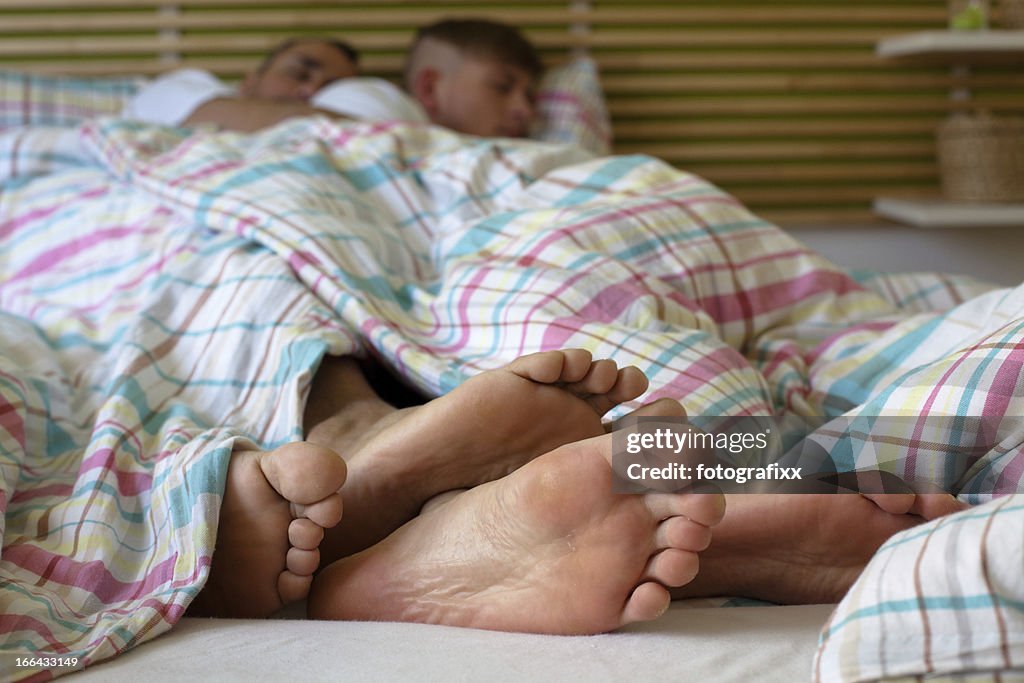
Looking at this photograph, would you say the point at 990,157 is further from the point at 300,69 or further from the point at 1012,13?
the point at 300,69

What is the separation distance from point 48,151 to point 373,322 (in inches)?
33.4

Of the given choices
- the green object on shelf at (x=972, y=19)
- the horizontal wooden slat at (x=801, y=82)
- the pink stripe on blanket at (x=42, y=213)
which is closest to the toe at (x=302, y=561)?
the pink stripe on blanket at (x=42, y=213)

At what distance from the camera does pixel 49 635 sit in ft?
2.39

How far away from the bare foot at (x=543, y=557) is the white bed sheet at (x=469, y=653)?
21 mm

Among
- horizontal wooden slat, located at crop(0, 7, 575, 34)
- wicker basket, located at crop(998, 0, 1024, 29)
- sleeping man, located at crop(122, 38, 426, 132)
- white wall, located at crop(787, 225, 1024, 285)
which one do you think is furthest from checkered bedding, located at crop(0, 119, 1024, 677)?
wicker basket, located at crop(998, 0, 1024, 29)

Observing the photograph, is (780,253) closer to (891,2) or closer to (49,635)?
(49,635)

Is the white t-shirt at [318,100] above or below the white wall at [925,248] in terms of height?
above

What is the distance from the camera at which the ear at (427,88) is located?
2205mm

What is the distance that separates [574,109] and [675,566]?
1663 mm

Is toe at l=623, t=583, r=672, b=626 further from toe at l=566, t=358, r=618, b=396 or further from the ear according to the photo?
the ear

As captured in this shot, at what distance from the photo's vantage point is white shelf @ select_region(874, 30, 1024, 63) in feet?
7.20

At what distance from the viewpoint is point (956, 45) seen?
2.19 metres

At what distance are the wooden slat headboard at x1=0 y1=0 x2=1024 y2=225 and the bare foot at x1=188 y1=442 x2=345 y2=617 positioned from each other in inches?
67.6

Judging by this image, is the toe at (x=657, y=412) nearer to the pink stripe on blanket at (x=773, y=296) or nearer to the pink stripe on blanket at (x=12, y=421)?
the pink stripe on blanket at (x=773, y=296)
